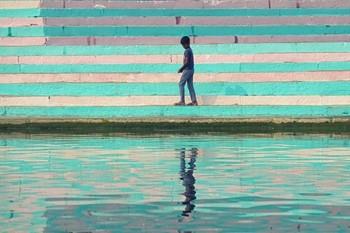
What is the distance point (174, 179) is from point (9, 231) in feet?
11.2

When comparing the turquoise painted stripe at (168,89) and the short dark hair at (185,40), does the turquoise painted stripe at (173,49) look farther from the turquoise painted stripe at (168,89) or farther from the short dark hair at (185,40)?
the short dark hair at (185,40)

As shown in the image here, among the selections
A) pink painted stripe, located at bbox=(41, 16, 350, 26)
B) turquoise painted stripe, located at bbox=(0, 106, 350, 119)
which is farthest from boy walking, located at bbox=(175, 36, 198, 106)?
pink painted stripe, located at bbox=(41, 16, 350, 26)

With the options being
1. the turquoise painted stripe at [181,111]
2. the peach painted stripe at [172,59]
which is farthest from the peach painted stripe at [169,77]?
the turquoise painted stripe at [181,111]

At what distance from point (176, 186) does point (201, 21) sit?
44.8ft

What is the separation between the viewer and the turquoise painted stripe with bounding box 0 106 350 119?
20.0 m

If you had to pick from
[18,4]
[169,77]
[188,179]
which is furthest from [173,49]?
[188,179]

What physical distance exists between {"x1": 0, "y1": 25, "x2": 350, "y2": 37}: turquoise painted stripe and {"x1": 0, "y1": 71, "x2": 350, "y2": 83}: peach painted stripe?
1483 mm

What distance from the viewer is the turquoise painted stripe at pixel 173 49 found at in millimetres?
22031

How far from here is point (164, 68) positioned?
21.6 metres

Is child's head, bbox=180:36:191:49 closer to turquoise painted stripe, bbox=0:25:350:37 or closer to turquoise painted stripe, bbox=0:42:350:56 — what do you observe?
turquoise painted stripe, bbox=0:42:350:56

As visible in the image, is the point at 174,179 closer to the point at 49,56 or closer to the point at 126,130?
the point at 126,130

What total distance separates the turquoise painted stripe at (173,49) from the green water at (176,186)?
21.5 feet

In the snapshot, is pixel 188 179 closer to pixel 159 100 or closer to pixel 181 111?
pixel 181 111

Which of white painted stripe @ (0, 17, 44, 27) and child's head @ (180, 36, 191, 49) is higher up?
white painted stripe @ (0, 17, 44, 27)
